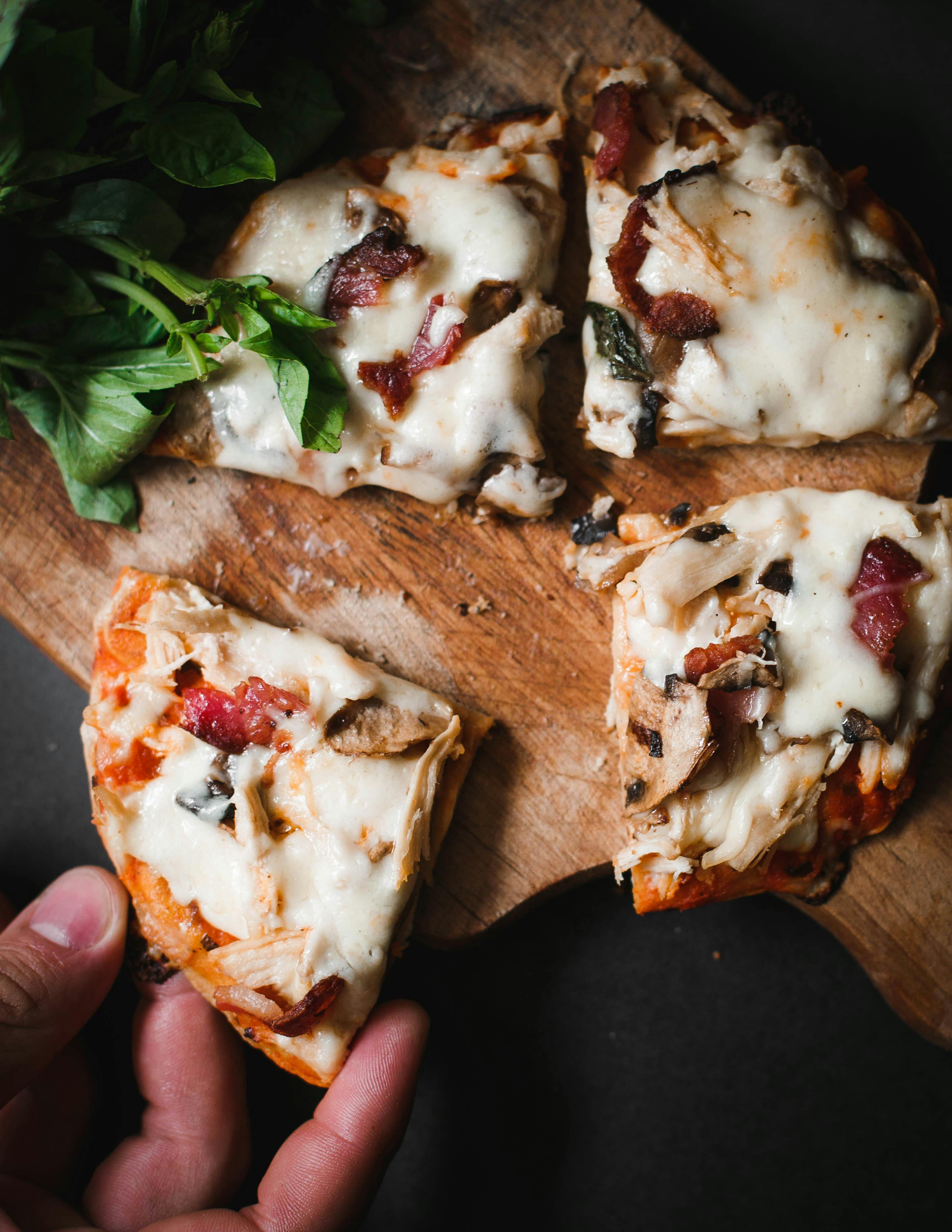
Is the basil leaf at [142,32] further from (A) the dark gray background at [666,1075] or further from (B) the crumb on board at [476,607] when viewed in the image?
(A) the dark gray background at [666,1075]

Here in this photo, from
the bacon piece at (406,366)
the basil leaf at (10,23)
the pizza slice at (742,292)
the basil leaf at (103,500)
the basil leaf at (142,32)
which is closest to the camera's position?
the basil leaf at (10,23)

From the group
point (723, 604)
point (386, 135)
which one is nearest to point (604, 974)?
point (723, 604)

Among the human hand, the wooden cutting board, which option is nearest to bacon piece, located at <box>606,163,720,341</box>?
the wooden cutting board

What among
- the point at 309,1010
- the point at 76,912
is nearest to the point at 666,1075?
the point at 309,1010

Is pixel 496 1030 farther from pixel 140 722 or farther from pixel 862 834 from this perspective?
pixel 140 722

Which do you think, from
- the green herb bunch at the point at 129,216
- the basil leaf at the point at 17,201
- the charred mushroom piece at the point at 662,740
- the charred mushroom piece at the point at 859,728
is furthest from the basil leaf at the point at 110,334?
the charred mushroom piece at the point at 859,728

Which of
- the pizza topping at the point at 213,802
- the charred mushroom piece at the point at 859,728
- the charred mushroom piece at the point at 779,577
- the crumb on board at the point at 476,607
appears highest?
the charred mushroom piece at the point at 779,577
